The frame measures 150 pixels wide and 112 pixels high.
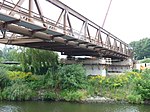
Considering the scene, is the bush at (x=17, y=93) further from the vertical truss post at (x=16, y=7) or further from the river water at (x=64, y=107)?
the vertical truss post at (x=16, y=7)

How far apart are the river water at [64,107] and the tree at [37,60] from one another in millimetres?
8086

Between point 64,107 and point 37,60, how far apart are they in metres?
11.8

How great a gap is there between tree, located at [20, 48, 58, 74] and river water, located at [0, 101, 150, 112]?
26.5ft

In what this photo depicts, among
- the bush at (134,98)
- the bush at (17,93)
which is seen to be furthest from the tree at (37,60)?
the bush at (134,98)

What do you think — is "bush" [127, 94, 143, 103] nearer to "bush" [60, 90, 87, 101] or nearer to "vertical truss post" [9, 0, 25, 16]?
"bush" [60, 90, 87, 101]

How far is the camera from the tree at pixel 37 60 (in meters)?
33.5

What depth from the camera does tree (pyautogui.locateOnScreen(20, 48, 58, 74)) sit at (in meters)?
33.5

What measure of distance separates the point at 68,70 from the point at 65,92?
8.75 feet

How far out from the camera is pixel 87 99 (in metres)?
26.9

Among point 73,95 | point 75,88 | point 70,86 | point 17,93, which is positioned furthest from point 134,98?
point 17,93

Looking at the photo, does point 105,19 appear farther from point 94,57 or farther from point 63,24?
point 63,24

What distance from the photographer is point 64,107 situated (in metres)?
24.4

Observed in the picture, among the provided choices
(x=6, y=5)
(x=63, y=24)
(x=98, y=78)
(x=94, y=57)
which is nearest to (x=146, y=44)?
(x=94, y=57)

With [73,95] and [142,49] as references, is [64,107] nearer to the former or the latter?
[73,95]
